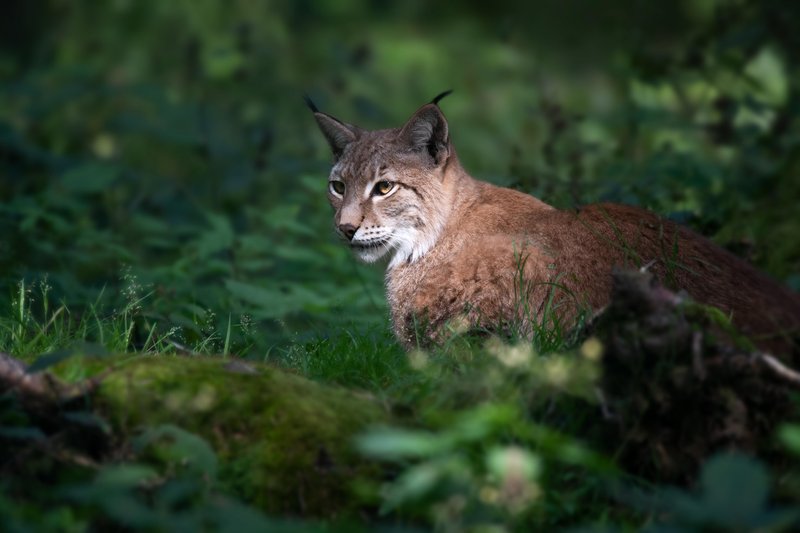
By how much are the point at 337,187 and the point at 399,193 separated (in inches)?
18.8

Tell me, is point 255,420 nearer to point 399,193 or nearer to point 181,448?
point 181,448

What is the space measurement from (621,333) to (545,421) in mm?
372

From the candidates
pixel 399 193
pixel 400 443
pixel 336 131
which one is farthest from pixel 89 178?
pixel 400 443

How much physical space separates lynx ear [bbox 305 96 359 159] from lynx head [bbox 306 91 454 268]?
0.24 metres

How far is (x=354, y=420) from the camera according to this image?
3.18m

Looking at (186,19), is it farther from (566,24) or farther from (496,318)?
(496,318)

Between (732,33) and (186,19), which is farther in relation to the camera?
(186,19)

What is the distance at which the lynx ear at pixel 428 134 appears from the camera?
4.96 metres

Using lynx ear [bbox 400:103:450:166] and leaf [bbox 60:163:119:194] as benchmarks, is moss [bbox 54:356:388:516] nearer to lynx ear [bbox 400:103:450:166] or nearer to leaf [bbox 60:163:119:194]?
lynx ear [bbox 400:103:450:166]

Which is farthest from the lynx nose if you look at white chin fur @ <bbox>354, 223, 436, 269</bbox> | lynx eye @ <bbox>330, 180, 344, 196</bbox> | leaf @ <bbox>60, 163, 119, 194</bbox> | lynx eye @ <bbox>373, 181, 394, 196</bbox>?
leaf @ <bbox>60, 163, 119, 194</bbox>

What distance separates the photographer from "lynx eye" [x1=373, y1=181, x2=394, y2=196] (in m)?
5.00

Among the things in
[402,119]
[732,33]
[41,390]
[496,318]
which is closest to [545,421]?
[496,318]

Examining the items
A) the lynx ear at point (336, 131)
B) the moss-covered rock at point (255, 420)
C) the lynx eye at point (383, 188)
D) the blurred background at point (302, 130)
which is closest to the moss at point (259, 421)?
the moss-covered rock at point (255, 420)

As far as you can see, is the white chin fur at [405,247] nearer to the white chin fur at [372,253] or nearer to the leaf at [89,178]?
the white chin fur at [372,253]
